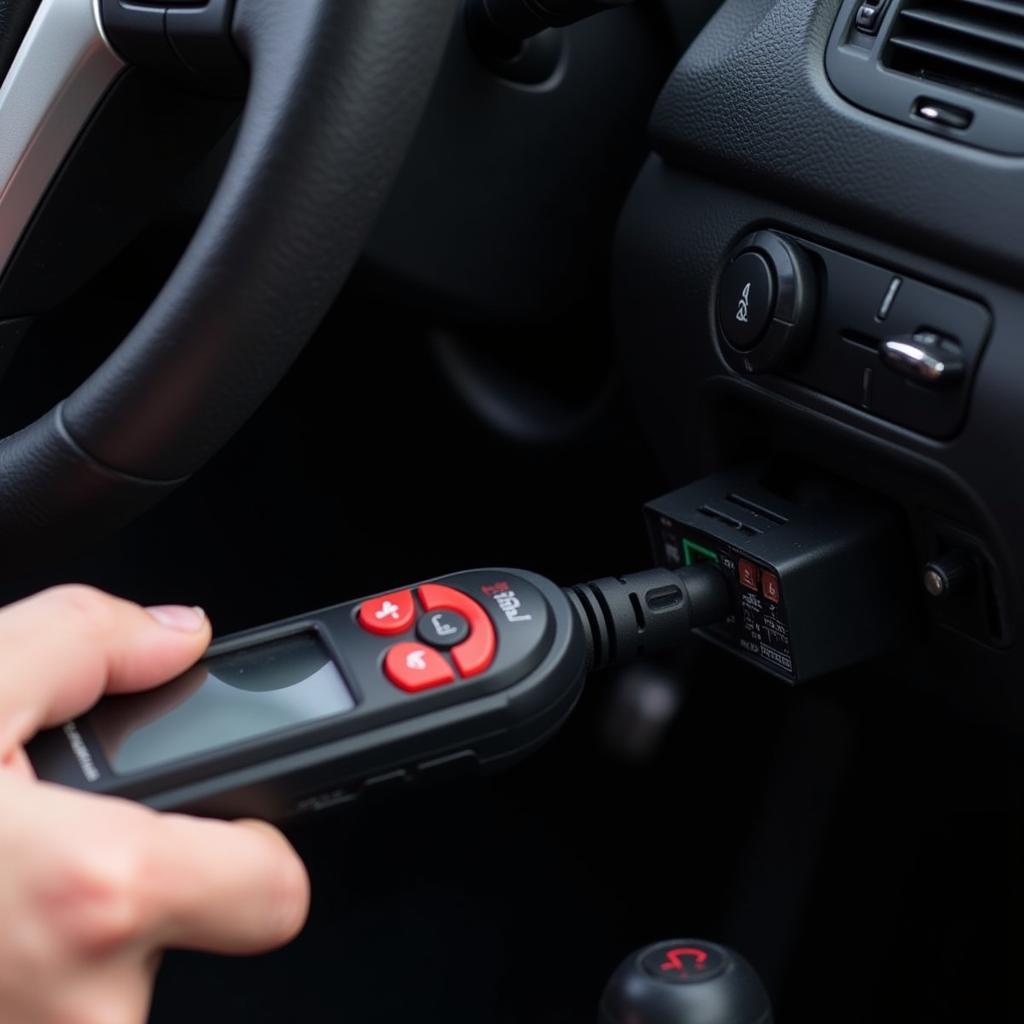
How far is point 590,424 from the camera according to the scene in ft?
3.53

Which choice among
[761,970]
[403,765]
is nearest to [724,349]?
[403,765]

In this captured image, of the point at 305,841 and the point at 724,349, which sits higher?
the point at 724,349

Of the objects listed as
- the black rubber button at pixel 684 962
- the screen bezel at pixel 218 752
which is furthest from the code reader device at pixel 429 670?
the black rubber button at pixel 684 962

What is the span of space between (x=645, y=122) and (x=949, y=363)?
33 cm

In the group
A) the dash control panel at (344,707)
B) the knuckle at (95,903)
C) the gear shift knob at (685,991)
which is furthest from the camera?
the gear shift knob at (685,991)

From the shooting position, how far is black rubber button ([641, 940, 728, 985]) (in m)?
0.71

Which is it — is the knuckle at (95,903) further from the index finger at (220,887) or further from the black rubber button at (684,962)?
the black rubber button at (684,962)

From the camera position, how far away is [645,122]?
0.96 m

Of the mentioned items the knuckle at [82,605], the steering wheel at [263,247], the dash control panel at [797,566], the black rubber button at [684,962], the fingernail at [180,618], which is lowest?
the black rubber button at [684,962]

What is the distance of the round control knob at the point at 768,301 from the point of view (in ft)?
2.51

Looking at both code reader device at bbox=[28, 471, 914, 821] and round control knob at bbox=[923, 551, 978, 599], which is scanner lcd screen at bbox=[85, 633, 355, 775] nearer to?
code reader device at bbox=[28, 471, 914, 821]

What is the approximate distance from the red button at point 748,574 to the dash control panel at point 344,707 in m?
0.13

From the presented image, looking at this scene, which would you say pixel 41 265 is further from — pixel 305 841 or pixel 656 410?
pixel 305 841

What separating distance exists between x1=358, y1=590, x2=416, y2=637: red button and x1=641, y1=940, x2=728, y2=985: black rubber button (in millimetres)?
207
